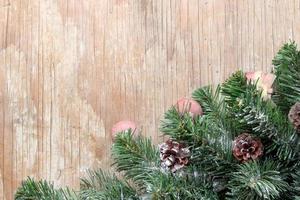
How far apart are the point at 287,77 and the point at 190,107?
17cm

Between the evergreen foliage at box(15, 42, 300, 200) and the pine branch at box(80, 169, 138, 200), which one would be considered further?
the pine branch at box(80, 169, 138, 200)

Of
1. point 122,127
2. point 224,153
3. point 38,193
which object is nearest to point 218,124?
point 224,153

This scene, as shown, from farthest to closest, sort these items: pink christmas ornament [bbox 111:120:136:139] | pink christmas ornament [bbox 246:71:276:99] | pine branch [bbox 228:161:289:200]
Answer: pink christmas ornament [bbox 111:120:136:139]
pink christmas ornament [bbox 246:71:276:99]
pine branch [bbox 228:161:289:200]

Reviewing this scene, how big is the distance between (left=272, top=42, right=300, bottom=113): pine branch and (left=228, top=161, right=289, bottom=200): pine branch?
0.32 ft

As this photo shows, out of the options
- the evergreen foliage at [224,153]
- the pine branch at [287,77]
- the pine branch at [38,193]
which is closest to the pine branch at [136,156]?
the evergreen foliage at [224,153]

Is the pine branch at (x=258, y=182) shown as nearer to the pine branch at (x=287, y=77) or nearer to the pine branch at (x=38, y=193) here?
the pine branch at (x=287, y=77)

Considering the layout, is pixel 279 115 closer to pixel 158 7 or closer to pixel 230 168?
pixel 230 168

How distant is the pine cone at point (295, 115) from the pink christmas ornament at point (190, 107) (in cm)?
18

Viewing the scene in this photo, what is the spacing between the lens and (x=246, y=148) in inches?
30.6

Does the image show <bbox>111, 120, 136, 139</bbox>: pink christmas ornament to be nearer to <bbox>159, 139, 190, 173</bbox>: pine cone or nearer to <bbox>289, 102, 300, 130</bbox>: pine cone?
<bbox>159, 139, 190, 173</bbox>: pine cone

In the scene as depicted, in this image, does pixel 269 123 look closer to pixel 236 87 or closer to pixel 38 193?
pixel 236 87

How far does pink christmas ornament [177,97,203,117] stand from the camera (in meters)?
0.89

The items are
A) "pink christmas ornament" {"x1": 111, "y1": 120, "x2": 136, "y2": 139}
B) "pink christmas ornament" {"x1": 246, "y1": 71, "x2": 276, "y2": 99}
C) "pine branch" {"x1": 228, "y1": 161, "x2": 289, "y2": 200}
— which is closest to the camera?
"pine branch" {"x1": 228, "y1": 161, "x2": 289, "y2": 200}

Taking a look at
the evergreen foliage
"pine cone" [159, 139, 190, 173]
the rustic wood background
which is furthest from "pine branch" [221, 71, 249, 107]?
the rustic wood background
